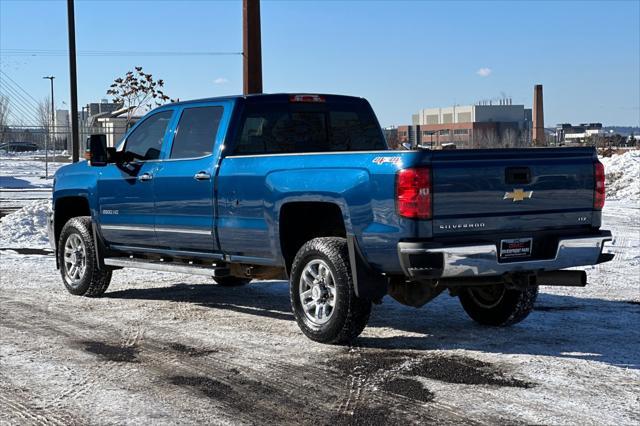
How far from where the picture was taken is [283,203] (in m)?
7.49

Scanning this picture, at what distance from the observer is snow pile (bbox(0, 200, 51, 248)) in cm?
1555

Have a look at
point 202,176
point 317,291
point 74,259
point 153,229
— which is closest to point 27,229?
point 74,259

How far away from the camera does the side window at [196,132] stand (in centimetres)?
853

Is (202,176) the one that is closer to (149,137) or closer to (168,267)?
(168,267)

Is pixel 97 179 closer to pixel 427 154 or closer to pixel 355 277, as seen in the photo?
pixel 355 277

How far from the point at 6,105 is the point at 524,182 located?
80440 mm

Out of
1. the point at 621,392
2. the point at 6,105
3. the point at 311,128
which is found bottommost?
the point at 621,392

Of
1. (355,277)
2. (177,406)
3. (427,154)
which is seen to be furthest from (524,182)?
(177,406)

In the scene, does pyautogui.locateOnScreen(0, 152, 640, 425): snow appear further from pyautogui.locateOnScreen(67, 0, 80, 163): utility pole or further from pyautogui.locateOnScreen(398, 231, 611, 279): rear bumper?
pyautogui.locateOnScreen(67, 0, 80, 163): utility pole

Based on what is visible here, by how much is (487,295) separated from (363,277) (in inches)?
68.0

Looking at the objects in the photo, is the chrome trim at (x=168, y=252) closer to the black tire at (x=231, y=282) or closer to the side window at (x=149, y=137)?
the side window at (x=149, y=137)

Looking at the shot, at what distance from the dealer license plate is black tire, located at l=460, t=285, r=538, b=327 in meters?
0.95

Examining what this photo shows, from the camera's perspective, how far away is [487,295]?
322 inches

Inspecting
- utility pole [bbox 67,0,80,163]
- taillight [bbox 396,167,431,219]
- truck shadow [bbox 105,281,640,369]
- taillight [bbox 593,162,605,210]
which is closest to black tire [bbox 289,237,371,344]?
truck shadow [bbox 105,281,640,369]
